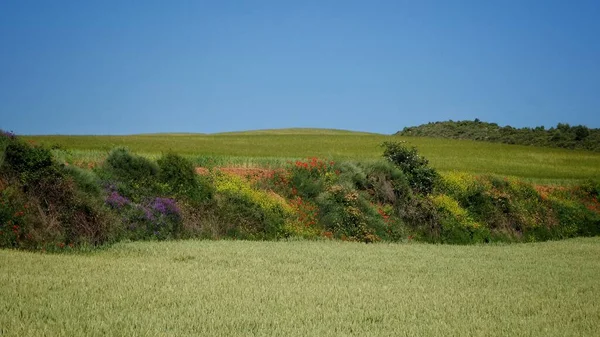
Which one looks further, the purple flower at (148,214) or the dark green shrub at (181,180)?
the dark green shrub at (181,180)

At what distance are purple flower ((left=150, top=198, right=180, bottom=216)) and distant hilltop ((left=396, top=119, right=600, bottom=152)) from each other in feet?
204

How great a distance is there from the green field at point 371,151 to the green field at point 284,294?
21720 millimetres

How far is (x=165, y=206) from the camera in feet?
70.0

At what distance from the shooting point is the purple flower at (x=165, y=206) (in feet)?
69.3

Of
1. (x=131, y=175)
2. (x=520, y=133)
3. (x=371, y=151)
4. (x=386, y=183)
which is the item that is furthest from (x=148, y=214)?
(x=520, y=133)

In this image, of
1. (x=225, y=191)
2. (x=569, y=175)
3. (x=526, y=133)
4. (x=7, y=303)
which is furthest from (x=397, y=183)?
(x=526, y=133)

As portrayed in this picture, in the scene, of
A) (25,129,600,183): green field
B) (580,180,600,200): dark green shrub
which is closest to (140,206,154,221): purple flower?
(25,129,600,183): green field

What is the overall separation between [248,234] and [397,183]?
8899mm

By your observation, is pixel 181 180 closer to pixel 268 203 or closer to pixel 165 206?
pixel 165 206

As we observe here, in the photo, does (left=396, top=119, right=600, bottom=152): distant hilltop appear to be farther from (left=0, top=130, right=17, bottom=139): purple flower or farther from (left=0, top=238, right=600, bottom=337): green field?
(left=0, top=130, right=17, bottom=139): purple flower

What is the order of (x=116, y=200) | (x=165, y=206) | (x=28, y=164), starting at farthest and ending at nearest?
(x=165, y=206) < (x=116, y=200) < (x=28, y=164)

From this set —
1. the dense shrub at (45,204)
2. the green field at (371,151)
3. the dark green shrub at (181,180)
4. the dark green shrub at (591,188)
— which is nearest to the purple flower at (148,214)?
the dense shrub at (45,204)

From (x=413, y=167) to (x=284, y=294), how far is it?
19.5m

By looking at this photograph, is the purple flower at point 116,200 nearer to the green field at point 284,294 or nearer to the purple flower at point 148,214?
the purple flower at point 148,214
